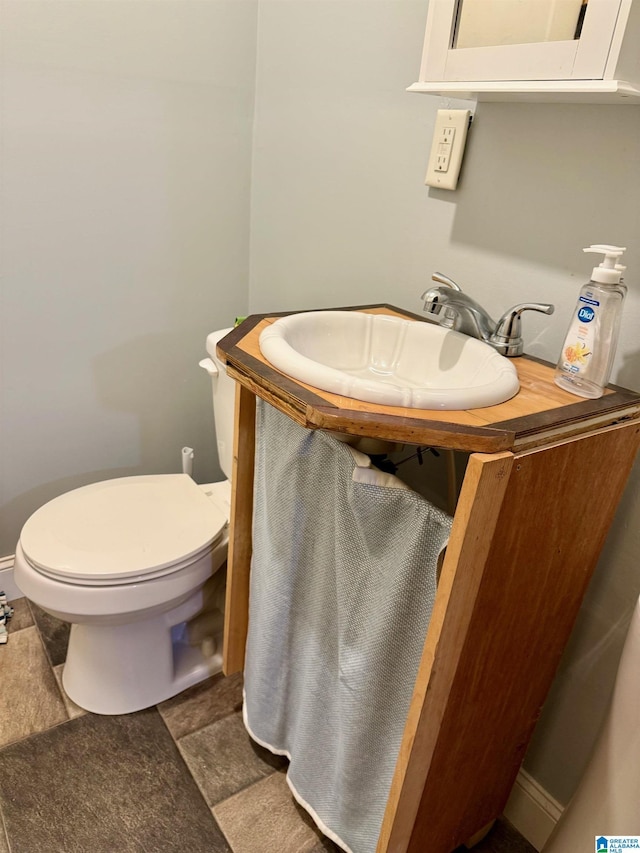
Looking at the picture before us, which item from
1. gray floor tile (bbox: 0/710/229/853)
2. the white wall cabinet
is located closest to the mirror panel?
the white wall cabinet

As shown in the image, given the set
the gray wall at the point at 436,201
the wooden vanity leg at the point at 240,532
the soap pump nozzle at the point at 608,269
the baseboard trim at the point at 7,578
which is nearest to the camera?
the soap pump nozzle at the point at 608,269

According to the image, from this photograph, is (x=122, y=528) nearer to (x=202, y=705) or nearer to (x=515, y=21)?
(x=202, y=705)

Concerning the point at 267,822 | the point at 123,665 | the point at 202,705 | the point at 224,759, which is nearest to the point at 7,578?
the point at 123,665

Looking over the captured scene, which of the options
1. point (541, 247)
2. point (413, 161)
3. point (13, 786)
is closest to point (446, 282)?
point (541, 247)

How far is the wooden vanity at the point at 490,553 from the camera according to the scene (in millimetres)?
708

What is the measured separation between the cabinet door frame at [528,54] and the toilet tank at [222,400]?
28.5 inches

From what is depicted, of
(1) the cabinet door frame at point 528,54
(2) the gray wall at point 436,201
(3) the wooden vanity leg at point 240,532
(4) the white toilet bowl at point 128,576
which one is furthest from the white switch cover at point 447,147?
(4) the white toilet bowl at point 128,576

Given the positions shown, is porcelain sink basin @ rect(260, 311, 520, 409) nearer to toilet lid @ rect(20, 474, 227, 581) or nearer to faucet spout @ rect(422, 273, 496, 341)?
faucet spout @ rect(422, 273, 496, 341)

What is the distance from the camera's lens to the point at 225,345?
911mm

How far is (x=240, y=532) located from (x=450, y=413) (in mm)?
584

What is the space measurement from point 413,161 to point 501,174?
218 mm

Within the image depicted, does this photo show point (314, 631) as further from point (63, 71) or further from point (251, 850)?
point (63, 71)

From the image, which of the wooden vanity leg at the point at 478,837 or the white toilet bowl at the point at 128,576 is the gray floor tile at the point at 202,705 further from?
the wooden vanity leg at the point at 478,837

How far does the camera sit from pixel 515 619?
0.89 metres
